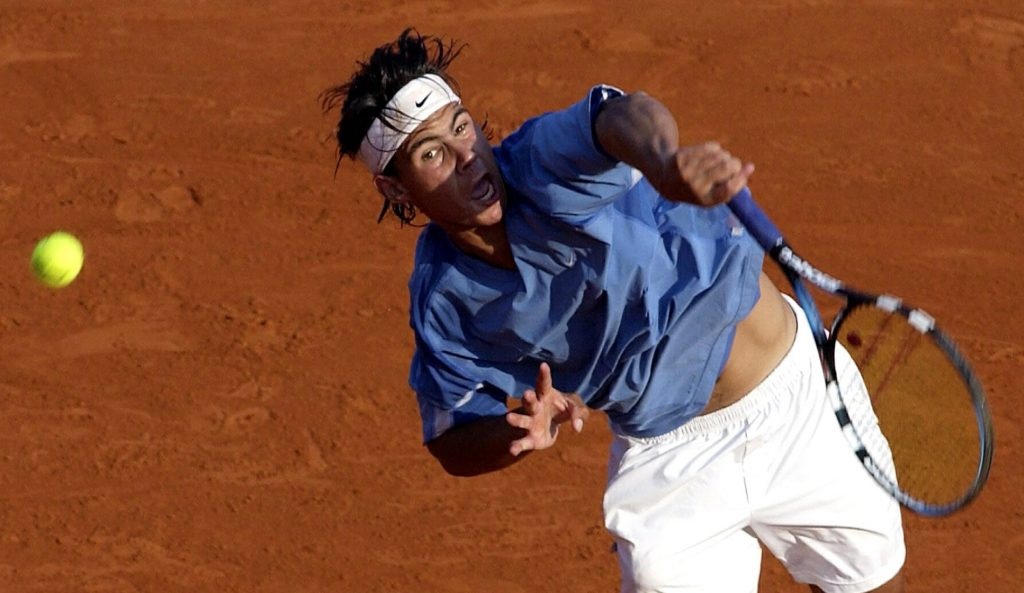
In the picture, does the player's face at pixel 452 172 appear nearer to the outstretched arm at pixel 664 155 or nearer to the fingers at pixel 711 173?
the outstretched arm at pixel 664 155

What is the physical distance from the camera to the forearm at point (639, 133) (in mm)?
3283

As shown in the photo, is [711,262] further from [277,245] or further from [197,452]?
[277,245]

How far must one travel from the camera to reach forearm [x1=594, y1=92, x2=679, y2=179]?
10.8ft

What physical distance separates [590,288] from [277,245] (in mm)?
3653

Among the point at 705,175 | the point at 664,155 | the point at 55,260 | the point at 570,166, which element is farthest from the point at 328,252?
the point at 705,175

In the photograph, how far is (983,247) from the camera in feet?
23.3

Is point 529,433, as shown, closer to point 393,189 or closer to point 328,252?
point 393,189

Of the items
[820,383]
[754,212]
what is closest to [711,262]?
[754,212]

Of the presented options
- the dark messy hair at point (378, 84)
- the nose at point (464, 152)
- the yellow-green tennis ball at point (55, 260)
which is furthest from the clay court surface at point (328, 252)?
the nose at point (464, 152)

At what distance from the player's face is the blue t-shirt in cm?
7

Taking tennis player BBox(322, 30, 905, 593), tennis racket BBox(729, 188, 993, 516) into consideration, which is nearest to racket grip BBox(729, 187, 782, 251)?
tennis racket BBox(729, 188, 993, 516)

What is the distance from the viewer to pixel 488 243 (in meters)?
3.98

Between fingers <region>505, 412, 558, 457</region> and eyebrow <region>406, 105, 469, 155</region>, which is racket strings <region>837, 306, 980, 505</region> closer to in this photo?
fingers <region>505, 412, 558, 457</region>

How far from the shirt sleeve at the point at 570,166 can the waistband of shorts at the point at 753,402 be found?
0.95m
